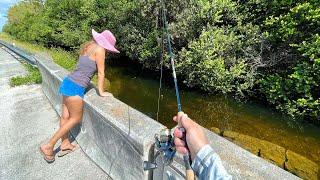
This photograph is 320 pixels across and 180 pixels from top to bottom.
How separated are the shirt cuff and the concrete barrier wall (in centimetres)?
71

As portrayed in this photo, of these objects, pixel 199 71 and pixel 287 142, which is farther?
pixel 199 71

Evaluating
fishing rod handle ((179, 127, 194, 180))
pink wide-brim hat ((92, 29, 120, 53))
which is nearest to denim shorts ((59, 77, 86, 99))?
pink wide-brim hat ((92, 29, 120, 53))

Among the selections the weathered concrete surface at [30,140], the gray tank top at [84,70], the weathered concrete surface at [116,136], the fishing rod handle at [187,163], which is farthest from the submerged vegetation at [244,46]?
the fishing rod handle at [187,163]

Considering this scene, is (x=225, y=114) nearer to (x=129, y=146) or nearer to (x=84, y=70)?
(x=84, y=70)

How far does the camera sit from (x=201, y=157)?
7.70 feet

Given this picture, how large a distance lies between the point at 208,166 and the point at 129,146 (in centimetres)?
199

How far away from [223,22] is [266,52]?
2.32 m

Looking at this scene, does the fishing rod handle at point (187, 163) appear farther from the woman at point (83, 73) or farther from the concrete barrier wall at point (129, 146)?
the woman at point (83, 73)

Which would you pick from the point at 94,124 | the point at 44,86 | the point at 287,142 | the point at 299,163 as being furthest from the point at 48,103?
the point at 287,142

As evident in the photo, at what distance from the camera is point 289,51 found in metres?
12.7

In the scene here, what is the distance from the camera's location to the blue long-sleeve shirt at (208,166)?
2.19m

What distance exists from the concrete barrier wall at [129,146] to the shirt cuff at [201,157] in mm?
708

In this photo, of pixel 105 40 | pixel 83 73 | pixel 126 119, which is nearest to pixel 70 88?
pixel 83 73

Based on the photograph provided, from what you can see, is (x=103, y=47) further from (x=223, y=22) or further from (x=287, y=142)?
(x=223, y=22)
